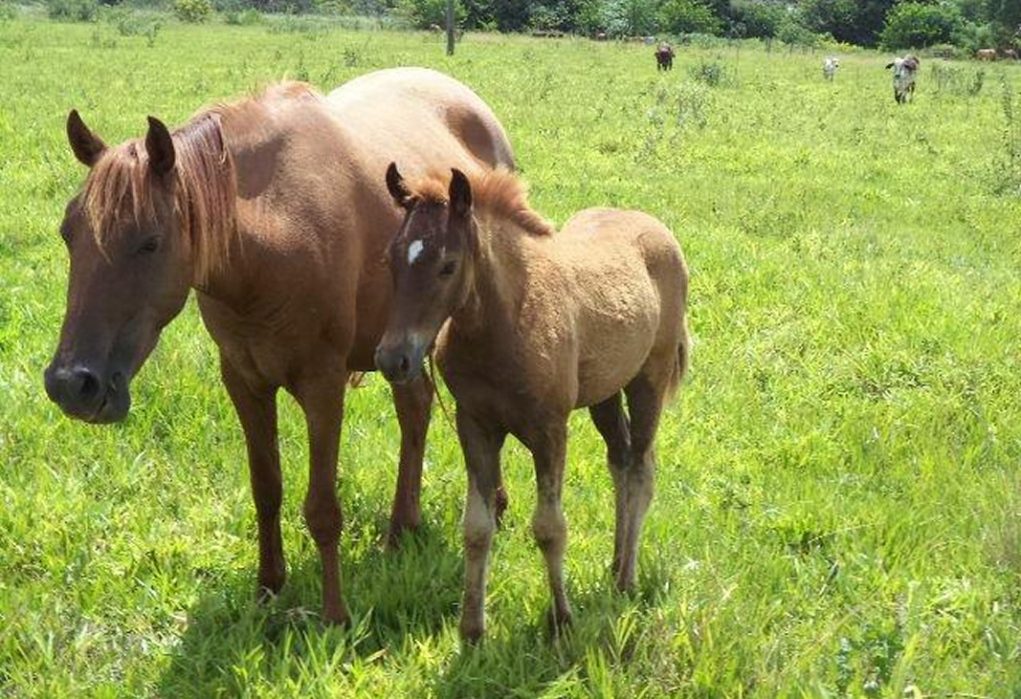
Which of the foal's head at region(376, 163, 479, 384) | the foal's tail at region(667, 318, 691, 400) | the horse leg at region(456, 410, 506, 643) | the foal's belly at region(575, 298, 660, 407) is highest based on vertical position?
the foal's head at region(376, 163, 479, 384)

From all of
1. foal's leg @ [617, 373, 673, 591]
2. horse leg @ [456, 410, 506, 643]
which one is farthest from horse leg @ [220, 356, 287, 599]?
foal's leg @ [617, 373, 673, 591]

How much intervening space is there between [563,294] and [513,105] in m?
14.6

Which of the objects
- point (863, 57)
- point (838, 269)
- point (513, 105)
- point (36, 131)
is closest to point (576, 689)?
point (838, 269)

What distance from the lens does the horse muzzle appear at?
2.51 m

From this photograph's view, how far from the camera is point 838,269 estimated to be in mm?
7473

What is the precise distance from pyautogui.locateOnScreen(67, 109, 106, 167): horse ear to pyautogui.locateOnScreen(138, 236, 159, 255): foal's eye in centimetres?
31

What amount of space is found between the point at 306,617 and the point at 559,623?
34.4 inches

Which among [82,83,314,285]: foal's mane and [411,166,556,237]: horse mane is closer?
[82,83,314,285]: foal's mane

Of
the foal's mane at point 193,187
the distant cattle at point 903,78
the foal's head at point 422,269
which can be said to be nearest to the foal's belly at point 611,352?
the foal's head at point 422,269

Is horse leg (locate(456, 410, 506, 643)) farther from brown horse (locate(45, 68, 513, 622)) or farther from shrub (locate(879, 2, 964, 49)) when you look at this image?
shrub (locate(879, 2, 964, 49))

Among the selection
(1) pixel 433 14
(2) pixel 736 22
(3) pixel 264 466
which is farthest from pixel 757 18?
(3) pixel 264 466

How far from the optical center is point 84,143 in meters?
2.77

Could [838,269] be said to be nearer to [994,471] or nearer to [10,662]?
[994,471]

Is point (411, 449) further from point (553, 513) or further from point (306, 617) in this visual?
point (553, 513)
